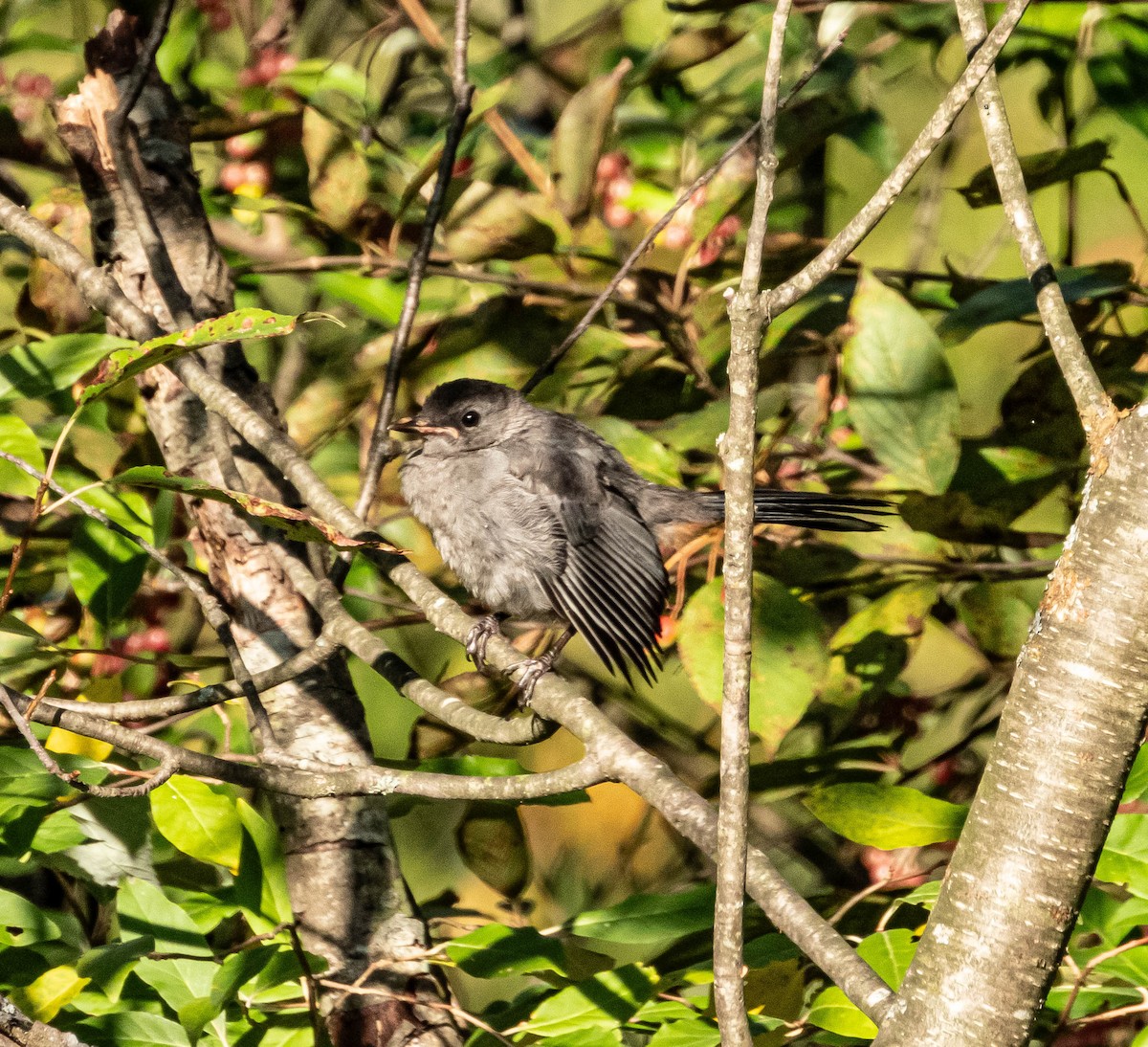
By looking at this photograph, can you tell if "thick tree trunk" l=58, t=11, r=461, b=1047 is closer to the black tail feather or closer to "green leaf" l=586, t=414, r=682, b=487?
"green leaf" l=586, t=414, r=682, b=487

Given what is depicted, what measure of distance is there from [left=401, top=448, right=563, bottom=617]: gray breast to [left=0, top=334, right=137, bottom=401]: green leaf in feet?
4.10

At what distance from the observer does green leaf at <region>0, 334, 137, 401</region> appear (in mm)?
2658

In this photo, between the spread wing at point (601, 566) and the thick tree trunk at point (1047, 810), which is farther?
the spread wing at point (601, 566)

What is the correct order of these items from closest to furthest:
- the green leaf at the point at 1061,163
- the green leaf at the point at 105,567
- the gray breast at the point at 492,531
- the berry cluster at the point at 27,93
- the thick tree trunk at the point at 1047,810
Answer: the thick tree trunk at the point at 1047,810, the green leaf at the point at 105,567, the green leaf at the point at 1061,163, the gray breast at the point at 492,531, the berry cluster at the point at 27,93

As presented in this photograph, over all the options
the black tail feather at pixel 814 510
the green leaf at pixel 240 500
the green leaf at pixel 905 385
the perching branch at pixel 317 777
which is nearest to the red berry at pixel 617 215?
the black tail feather at pixel 814 510

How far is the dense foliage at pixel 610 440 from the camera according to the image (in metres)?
2.15

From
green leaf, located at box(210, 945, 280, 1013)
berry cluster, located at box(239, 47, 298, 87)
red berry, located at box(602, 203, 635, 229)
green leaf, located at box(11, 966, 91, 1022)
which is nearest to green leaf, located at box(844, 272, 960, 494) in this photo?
red berry, located at box(602, 203, 635, 229)

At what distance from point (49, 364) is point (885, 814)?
198 centimetres

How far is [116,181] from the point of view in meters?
3.15

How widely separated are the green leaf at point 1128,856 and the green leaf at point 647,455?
1.39m

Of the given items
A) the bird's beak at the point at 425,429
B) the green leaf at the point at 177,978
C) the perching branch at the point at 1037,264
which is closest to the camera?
the perching branch at the point at 1037,264

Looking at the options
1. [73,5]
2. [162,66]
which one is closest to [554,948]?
[162,66]

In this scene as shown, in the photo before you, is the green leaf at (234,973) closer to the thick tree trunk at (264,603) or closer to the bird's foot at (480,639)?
the thick tree trunk at (264,603)

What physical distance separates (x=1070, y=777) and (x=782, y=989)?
0.80m
